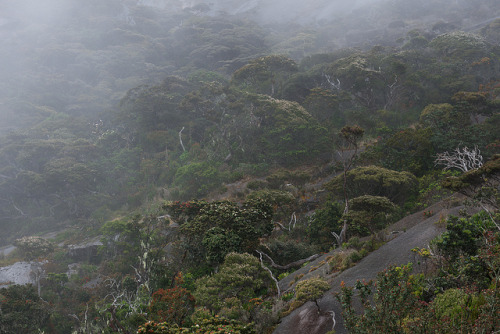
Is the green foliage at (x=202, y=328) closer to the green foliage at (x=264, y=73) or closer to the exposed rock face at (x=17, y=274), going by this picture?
the exposed rock face at (x=17, y=274)

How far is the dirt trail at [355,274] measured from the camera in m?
8.17

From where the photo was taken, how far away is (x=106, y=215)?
102 ft

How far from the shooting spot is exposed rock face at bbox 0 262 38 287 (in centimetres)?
2269

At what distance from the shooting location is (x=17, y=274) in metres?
23.7

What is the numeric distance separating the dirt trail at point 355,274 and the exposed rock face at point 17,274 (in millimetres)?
21392

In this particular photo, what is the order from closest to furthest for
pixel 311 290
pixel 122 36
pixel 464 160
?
pixel 311 290, pixel 464 160, pixel 122 36

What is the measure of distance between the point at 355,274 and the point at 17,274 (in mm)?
25930

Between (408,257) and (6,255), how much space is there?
33.4 meters

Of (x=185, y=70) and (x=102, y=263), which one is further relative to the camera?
(x=185, y=70)

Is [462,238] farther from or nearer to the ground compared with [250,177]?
farther from the ground

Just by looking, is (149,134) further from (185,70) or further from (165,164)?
(185,70)

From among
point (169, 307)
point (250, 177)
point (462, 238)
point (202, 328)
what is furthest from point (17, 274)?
point (462, 238)

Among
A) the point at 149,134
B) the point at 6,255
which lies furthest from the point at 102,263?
the point at 149,134

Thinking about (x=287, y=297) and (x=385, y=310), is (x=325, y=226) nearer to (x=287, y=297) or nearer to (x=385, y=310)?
(x=287, y=297)
